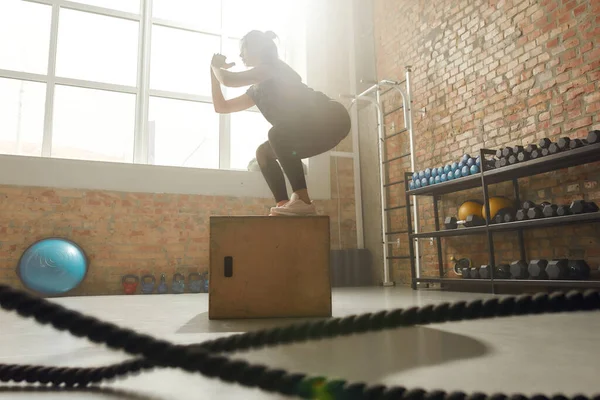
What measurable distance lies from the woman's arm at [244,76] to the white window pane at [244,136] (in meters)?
4.31

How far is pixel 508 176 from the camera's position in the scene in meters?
4.18

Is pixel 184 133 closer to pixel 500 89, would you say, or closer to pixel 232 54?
pixel 232 54

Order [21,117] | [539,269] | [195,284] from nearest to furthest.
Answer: [539,269] → [21,117] → [195,284]

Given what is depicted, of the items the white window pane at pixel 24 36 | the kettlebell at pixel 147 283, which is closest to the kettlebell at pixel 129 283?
the kettlebell at pixel 147 283

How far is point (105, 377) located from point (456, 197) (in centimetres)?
473

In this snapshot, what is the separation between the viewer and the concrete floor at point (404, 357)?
87cm

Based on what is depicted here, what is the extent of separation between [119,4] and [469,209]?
17.6ft

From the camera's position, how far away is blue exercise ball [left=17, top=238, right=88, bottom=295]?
15.9ft

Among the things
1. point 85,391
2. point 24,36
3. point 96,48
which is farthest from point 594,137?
point 24,36

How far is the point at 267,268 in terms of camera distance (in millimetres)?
2182

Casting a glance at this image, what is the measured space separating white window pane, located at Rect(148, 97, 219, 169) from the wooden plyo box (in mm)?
4391

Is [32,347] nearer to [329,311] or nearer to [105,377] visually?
[105,377]

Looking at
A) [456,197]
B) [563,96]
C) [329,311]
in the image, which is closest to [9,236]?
[329,311]

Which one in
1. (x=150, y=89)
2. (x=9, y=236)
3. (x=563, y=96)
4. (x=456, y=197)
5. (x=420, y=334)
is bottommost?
(x=420, y=334)
